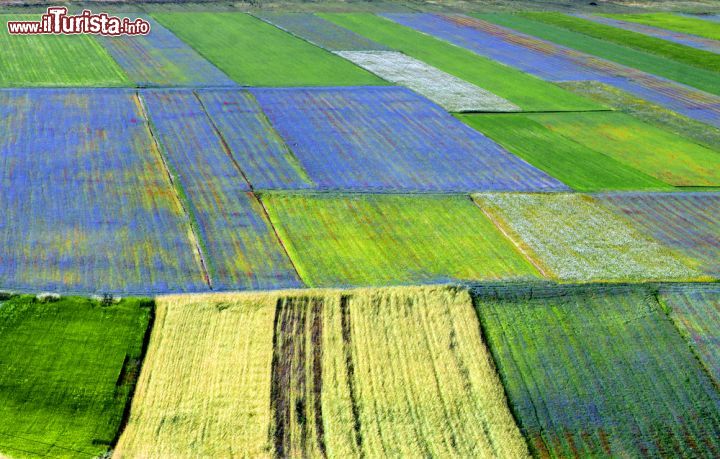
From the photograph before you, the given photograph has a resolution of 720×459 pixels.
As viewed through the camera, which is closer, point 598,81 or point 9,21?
point 598,81

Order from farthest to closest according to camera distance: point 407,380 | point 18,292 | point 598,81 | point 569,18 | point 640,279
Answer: point 569,18
point 598,81
point 640,279
point 18,292
point 407,380

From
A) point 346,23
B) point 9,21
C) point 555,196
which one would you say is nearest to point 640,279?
point 555,196

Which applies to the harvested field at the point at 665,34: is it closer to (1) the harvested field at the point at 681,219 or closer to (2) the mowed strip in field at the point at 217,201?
(1) the harvested field at the point at 681,219

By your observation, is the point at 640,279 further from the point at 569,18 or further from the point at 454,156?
the point at 569,18

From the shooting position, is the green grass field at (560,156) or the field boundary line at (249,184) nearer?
the field boundary line at (249,184)

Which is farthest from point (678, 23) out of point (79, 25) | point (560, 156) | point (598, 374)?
point (598, 374)

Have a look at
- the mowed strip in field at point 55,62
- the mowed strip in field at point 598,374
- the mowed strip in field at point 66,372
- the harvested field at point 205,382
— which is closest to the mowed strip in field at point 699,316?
the mowed strip in field at point 598,374

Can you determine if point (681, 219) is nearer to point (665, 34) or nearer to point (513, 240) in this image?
point (513, 240)

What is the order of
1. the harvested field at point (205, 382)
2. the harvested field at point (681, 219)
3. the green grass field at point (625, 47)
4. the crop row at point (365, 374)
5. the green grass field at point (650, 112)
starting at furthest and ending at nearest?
1. the green grass field at point (625, 47)
2. the green grass field at point (650, 112)
3. the harvested field at point (681, 219)
4. the crop row at point (365, 374)
5. the harvested field at point (205, 382)
